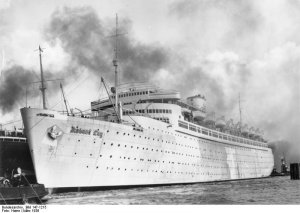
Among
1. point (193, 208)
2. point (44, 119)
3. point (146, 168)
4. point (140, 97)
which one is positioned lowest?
point (193, 208)

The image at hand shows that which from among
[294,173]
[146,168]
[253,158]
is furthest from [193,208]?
[253,158]

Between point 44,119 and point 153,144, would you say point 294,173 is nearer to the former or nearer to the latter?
point 153,144

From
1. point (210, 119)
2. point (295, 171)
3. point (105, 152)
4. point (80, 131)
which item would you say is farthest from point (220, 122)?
point (80, 131)

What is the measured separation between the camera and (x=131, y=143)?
85.8ft

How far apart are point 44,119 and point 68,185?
3.93 meters

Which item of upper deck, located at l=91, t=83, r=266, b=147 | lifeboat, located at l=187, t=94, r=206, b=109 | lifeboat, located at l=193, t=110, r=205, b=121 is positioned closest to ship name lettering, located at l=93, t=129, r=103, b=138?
upper deck, located at l=91, t=83, r=266, b=147

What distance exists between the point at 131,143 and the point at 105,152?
230cm

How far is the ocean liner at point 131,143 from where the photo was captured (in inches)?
900

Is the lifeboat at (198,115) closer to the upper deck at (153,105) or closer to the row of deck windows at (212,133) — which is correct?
the upper deck at (153,105)

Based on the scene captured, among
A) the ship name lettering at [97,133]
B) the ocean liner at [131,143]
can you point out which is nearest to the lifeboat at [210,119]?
the ocean liner at [131,143]

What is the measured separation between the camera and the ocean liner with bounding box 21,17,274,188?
22.9 meters

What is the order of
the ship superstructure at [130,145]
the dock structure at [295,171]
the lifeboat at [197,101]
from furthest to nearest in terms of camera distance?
the dock structure at [295,171], the lifeboat at [197,101], the ship superstructure at [130,145]

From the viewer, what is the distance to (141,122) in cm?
2845

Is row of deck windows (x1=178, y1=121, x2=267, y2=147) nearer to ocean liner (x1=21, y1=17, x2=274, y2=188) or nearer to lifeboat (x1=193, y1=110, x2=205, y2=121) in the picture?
ocean liner (x1=21, y1=17, x2=274, y2=188)
